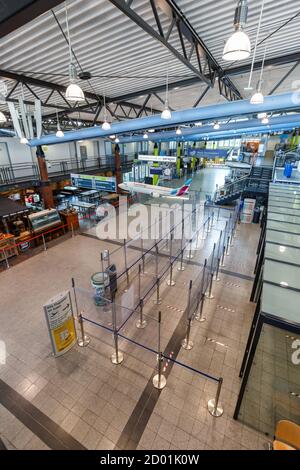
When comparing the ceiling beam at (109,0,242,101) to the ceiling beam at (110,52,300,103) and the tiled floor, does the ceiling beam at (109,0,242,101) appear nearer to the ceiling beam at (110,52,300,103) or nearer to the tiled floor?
the ceiling beam at (110,52,300,103)

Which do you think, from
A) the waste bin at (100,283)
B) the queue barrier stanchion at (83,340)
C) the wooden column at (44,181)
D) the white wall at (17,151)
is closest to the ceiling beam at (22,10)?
the waste bin at (100,283)

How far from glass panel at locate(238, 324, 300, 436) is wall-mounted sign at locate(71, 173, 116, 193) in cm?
1052

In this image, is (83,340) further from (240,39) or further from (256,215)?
(256,215)

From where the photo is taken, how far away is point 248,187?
43.9ft

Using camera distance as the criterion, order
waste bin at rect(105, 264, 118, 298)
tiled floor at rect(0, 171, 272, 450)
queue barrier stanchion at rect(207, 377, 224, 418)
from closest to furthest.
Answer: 1. tiled floor at rect(0, 171, 272, 450)
2. queue barrier stanchion at rect(207, 377, 224, 418)
3. waste bin at rect(105, 264, 118, 298)

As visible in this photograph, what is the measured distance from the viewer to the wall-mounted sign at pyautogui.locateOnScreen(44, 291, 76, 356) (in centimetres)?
454

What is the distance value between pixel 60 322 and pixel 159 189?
1292 cm

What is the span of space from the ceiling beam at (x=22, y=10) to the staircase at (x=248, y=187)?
13196 millimetres

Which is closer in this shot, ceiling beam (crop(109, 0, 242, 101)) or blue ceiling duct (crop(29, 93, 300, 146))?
ceiling beam (crop(109, 0, 242, 101))

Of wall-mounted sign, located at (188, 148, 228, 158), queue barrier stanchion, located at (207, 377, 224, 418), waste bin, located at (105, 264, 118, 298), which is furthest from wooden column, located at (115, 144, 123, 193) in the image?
queue barrier stanchion, located at (207, 377, 224, 418)

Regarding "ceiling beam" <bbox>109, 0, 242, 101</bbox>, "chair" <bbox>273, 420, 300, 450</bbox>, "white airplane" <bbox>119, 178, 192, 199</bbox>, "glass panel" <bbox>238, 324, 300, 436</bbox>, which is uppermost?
"ceiling beam" <bbox>109, 0, 242, 101</bbox>

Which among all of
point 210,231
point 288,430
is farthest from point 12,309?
point 210,231

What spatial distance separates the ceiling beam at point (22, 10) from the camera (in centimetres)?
203

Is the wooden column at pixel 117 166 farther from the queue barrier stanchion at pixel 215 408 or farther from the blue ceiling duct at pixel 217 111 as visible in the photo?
the queue barrier stanchion at pixel 215 408
